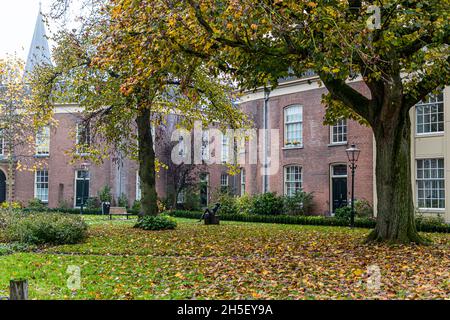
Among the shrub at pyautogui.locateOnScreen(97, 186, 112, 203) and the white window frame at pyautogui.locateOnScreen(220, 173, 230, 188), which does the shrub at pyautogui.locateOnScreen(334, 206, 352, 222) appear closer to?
the white window frame at pyautogui.locateOnScreen(220, 173, 230, 188)

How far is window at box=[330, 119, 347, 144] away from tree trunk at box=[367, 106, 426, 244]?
13318mm

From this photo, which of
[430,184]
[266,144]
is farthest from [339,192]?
[266,144]

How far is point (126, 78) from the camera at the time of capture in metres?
13.7

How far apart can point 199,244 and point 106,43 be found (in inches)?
237

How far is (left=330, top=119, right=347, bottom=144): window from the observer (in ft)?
88.5

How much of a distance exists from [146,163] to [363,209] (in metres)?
10.7

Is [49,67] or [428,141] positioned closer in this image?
[49,67]

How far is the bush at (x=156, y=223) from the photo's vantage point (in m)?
19.9

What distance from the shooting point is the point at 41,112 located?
782 inches

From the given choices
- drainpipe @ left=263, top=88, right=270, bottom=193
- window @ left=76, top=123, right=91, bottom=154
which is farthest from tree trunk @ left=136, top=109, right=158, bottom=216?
drainpipe @ left=263, top=88, right=270, bottom=193

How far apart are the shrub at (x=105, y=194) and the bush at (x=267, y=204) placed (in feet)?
38.2

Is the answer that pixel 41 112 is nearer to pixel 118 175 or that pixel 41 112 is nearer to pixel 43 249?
pixel 43 249

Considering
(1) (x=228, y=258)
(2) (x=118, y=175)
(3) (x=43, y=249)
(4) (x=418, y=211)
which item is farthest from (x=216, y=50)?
(2) (x=118, y=175)

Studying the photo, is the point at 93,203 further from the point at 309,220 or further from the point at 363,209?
the point at 363,209
